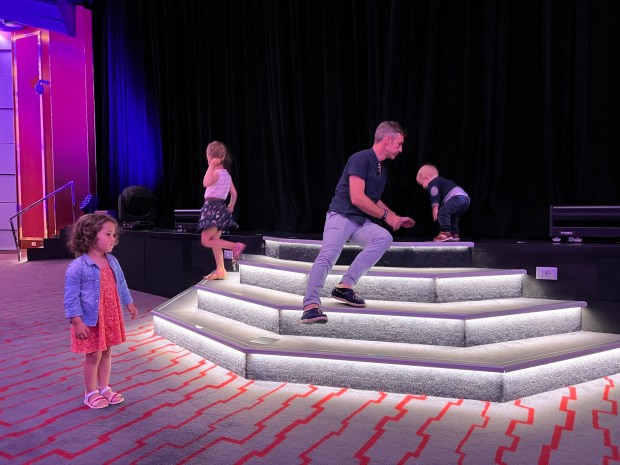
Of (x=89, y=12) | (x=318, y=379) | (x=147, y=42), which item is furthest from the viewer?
(x=89, y=12)

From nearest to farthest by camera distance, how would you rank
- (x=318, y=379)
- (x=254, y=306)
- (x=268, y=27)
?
(x=318, y=379) < (x=254, y=306) < (x=268, y=27)

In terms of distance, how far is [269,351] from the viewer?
9.72ft

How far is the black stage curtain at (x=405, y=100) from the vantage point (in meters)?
4.40

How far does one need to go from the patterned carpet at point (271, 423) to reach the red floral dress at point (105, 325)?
0.36 m

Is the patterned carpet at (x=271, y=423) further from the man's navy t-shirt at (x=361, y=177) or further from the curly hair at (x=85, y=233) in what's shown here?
the man's navy t-shirt at (x=361, y=177)

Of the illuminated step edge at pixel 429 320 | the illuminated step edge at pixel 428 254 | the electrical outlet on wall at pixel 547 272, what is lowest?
the illuminated step edge at pixel 429 320

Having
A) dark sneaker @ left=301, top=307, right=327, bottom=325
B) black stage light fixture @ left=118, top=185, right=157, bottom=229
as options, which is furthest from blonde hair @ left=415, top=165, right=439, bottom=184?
black stage light fixture @ left=118, top=185, right=157, bottom=229

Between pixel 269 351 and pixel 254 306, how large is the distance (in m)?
0.68

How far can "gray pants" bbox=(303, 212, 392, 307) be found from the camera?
3.16 m

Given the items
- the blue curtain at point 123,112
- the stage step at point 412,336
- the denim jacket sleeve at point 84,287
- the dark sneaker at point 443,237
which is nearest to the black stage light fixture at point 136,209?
the blue curtain at point 123,112

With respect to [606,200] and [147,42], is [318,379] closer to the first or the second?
[606,200]

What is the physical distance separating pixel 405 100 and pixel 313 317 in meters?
3.10

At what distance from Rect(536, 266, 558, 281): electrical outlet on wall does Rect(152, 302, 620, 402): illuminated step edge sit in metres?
0.51

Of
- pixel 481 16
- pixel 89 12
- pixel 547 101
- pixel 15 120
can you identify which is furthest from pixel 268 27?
pixel 15 120
